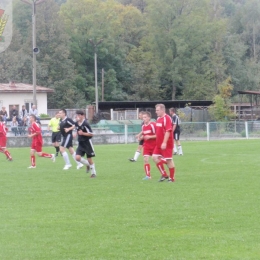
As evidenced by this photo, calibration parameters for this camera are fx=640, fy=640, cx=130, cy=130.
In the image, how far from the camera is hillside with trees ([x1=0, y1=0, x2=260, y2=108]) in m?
74.1

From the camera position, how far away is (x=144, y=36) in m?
86.3

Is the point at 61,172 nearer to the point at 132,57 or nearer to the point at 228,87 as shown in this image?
the point at 228,87

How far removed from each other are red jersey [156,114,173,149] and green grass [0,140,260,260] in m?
0.99

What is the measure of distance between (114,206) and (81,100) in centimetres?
6453

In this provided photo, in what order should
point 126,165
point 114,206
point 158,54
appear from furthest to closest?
point 158,54, point 126,165, point 114,206

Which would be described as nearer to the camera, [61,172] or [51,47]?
[61,172]

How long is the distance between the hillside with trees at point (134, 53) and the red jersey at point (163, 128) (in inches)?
2271

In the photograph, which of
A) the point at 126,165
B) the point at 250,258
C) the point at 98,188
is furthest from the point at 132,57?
the point at 250,258

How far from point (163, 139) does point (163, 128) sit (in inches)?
10.6

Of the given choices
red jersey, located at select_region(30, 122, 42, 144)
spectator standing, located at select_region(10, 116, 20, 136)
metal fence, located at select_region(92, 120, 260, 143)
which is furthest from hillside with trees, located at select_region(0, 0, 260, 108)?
red jersey, located at select_region(30, 122, 42, 144)

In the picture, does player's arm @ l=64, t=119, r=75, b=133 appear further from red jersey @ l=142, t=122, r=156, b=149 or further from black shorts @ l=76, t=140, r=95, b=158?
red jersey @ l=142, t=122, r=156, b=149

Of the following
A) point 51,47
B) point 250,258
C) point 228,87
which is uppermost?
point 51,47

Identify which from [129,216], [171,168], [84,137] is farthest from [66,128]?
[129,216]

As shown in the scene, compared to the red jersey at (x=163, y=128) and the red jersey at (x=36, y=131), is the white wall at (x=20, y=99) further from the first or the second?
the red jersey at (x=163, y=128)
